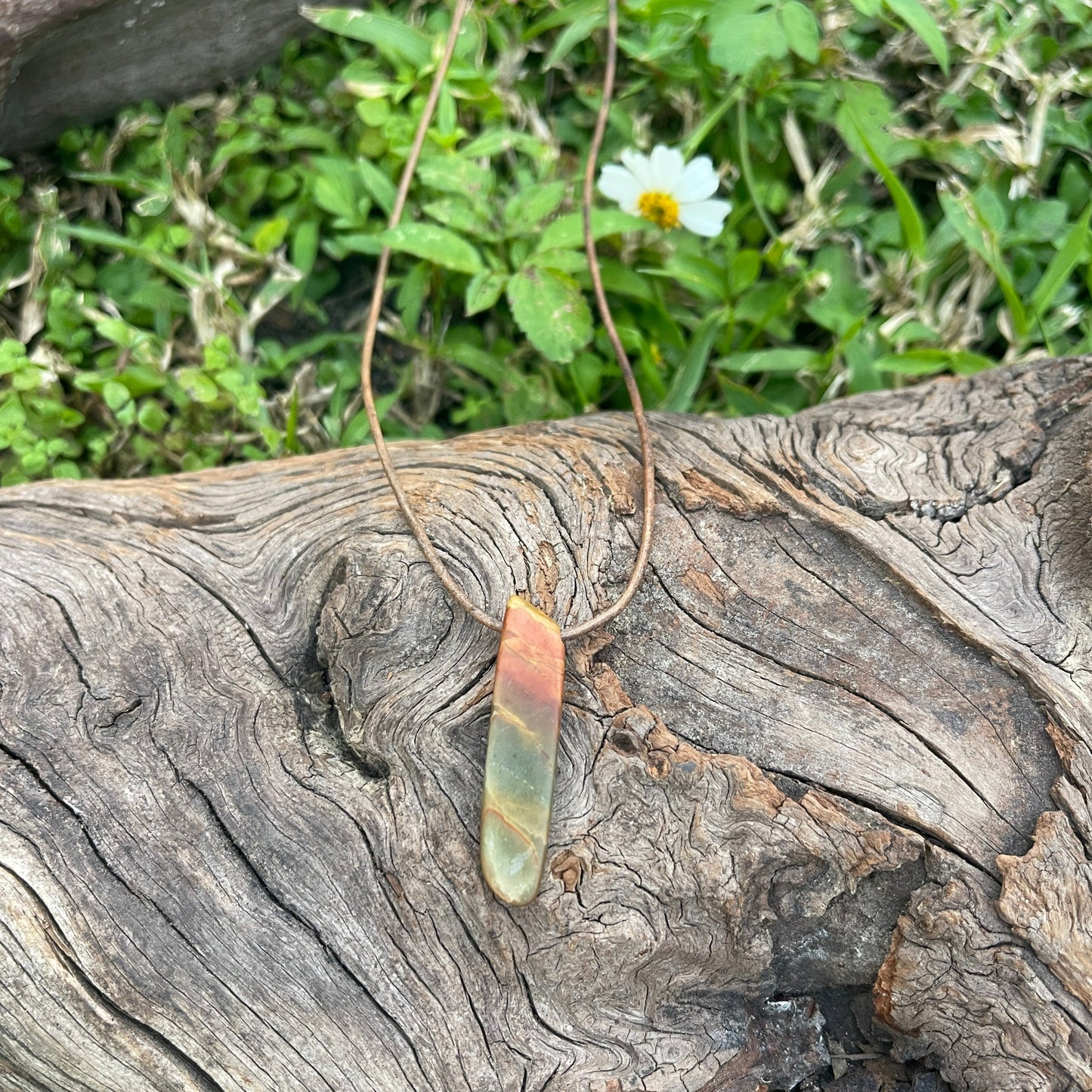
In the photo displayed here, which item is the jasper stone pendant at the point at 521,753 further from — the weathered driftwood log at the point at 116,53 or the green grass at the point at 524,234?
the weathered driftwood log at the point at 116,53

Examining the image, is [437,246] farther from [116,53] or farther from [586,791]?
[586,791]

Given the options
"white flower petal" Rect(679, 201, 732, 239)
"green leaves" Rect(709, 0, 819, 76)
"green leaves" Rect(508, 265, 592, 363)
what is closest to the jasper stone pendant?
"green leaves" Rect(508, 265, 592, 363)

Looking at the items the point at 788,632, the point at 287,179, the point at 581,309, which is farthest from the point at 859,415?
the point at 287,179

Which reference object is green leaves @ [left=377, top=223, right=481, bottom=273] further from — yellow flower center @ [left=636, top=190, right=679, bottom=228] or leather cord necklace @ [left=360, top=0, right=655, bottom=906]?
leather cord necklace @ [left=360, top=0, right=655, bottom=906]

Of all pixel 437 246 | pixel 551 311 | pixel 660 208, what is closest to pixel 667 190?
pixel 660 208

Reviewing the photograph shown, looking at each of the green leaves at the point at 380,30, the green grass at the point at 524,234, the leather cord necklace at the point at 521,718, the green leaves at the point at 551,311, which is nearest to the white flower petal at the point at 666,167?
the green grass at the point at 524,234

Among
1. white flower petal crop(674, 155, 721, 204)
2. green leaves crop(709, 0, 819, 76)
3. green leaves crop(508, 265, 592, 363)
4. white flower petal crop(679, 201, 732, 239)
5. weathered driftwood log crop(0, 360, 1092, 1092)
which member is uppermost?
green leaves crop(709, 0, 819, 76)

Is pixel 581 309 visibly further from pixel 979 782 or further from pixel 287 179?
pixel 979 782
